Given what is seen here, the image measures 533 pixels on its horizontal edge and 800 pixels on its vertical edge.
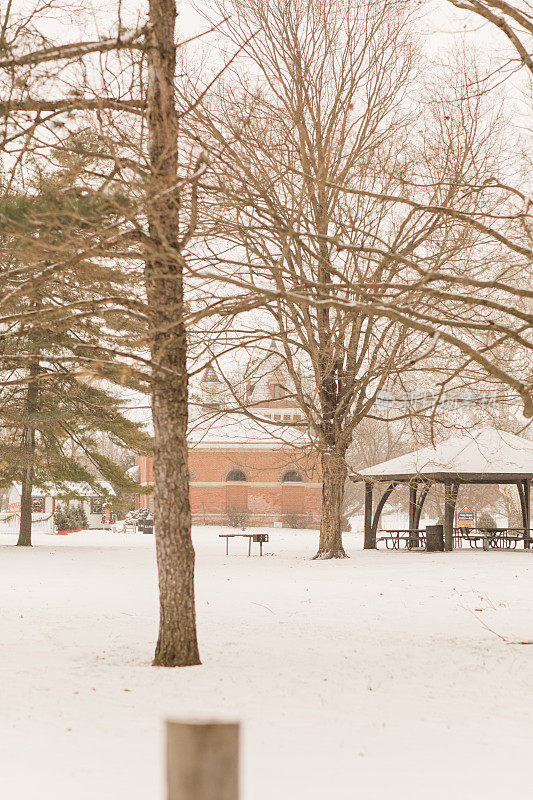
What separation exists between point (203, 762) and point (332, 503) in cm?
2223

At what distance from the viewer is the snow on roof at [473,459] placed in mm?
27281

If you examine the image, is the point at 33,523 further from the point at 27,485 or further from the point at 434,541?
the point at 434,541

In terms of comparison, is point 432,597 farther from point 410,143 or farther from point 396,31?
point 396,31

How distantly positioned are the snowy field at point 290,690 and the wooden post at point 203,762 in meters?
0.18

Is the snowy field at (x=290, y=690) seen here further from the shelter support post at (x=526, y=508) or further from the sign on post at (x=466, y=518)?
the sign on post at (x=466, y=518)

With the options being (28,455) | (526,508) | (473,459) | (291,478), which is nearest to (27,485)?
(28,455)

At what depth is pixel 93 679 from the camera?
884 centimetres

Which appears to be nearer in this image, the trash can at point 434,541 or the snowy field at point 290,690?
the snowy field at point 290,690

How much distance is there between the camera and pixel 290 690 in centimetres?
837

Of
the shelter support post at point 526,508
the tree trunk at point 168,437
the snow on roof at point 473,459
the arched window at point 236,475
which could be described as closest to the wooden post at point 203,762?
the tree trunk at point 168,437

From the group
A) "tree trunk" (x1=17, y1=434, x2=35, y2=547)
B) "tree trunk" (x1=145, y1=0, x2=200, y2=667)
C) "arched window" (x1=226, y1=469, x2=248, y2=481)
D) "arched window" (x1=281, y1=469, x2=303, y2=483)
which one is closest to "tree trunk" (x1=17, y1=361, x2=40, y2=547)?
"tree trunk" (x1=17, y1=434, x2=35, y2=547)

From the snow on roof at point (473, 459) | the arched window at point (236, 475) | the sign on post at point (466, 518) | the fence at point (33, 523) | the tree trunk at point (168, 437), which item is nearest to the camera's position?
the tree trunk at point (168, 437)

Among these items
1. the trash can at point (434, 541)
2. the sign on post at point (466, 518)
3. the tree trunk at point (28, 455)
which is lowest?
the trash can at point (434, 541)

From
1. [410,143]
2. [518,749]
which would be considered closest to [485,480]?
[410,143]
